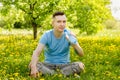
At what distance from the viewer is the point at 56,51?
7266mm

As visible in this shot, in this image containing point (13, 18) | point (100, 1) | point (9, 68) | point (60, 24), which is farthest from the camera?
point (100, 1)

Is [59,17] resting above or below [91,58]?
above

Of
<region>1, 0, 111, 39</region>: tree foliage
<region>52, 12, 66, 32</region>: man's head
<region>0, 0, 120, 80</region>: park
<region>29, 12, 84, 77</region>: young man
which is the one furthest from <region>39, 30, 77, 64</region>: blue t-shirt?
<region>1, 0, 111, 39</region>: tree foliage

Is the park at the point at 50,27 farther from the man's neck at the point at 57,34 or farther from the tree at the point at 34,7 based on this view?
the man's neck at the point at 57,34

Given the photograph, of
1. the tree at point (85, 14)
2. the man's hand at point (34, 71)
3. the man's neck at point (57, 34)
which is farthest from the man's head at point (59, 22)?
the tree at point (85, 14)

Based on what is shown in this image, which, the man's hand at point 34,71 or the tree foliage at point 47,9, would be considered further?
the tree foliage at point 47,9

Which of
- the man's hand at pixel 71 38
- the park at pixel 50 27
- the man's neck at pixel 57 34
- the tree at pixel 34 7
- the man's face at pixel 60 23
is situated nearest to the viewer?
the man's face at pixel 60 23

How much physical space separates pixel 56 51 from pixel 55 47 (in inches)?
3.3

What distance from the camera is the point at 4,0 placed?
17.7 metres

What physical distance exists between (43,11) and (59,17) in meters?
10.7

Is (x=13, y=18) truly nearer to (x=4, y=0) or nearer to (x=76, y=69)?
(x=4, y=0)

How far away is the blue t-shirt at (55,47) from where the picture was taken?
23.5 feet

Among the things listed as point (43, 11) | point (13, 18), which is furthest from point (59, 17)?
point (13, 18)

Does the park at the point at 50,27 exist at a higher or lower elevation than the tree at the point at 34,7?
lower
